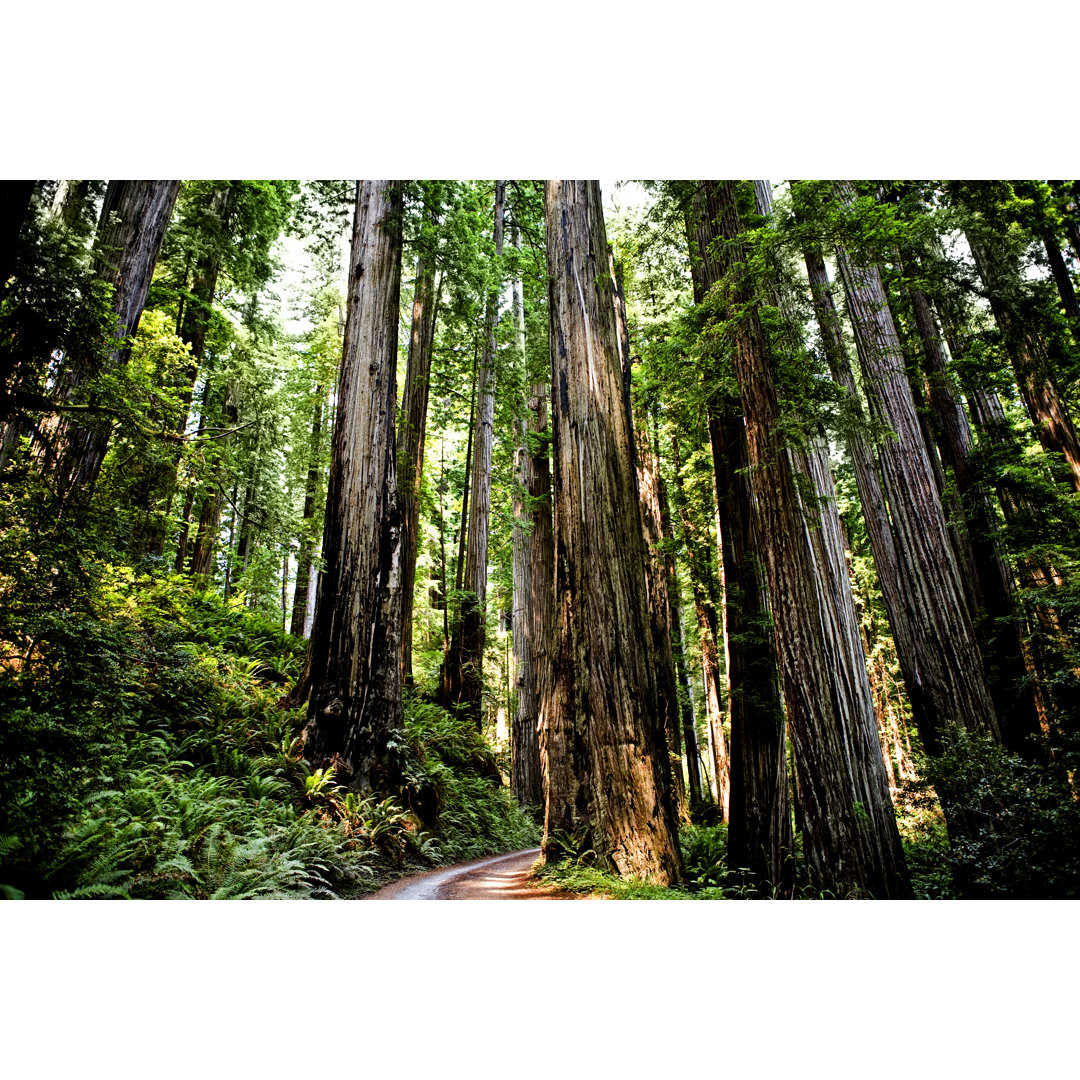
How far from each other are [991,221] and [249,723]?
8816mm

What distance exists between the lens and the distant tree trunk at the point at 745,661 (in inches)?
192

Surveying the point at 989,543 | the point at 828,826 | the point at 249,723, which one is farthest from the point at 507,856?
the point at 989,543

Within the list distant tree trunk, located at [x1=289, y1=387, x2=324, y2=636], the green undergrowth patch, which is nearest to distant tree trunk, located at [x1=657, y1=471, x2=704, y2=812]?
the green undergrowth patch

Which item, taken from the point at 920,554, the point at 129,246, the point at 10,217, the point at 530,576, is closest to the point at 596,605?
the point at 10,217

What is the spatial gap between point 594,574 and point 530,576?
7599 millimetres

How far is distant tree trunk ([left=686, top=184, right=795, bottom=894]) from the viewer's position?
488 cm

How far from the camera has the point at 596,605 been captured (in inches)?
147

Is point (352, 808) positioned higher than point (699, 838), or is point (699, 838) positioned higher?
point (352, 808)

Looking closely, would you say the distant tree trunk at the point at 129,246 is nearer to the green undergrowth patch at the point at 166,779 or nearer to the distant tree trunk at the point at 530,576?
the green undergrowth patch at the point at 166,779

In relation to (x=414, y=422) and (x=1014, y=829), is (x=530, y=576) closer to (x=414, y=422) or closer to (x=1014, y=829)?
(x=414, y=422)

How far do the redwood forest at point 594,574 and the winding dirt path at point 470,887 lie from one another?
5cm

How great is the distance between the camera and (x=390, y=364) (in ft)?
18.7

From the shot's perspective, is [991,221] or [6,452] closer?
[6,452]

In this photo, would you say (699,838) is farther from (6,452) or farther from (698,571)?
(6,452)
